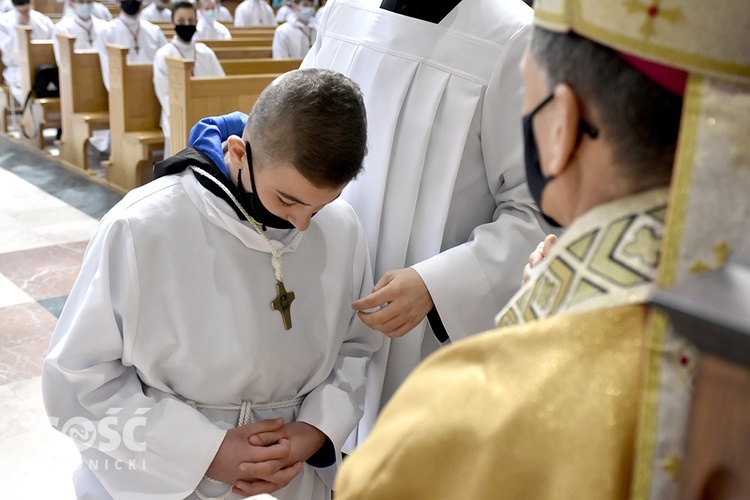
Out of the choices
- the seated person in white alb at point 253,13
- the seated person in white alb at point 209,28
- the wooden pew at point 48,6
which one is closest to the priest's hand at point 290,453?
the seated person in white alb at point 209,28

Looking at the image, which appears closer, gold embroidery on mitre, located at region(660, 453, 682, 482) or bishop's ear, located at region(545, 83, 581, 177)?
gold embroidery on mitre, located at region(660, 453, 682, 482)

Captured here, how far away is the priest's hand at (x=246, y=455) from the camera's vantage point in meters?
1.79

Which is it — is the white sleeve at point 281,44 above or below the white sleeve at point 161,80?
below

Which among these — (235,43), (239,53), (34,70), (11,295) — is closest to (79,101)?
(34,70)

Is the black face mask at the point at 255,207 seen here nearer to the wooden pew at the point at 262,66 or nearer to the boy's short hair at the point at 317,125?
the boy's short hair at the point at 317,125

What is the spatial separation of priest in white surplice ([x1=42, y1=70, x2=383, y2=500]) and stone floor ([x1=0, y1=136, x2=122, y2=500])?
1.27 meters

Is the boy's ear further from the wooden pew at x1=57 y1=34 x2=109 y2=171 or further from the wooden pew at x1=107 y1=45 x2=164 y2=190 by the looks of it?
the wooden pew at x1=57 y1=34 x2=109 y2=171

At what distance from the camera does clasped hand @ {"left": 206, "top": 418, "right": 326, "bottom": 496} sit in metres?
1.79

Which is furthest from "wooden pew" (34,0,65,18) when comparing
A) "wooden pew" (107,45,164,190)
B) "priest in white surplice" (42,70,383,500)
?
"priest in white surplice" (42,70,383,500)

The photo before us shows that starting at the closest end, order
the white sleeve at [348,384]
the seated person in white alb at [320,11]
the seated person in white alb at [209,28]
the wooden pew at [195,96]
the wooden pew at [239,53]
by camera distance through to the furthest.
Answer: the white sleeve at [348,384], the seated person in white alb at [320,11], the wooden pew at [195,96], the wooden pew at [239,53], the seated person in white alb at [209,28]

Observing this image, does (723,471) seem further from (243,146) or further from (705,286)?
(243,146)

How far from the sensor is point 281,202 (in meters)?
1.77

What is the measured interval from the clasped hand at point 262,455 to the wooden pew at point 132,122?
5195 mm

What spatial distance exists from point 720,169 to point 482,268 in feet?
4.08
